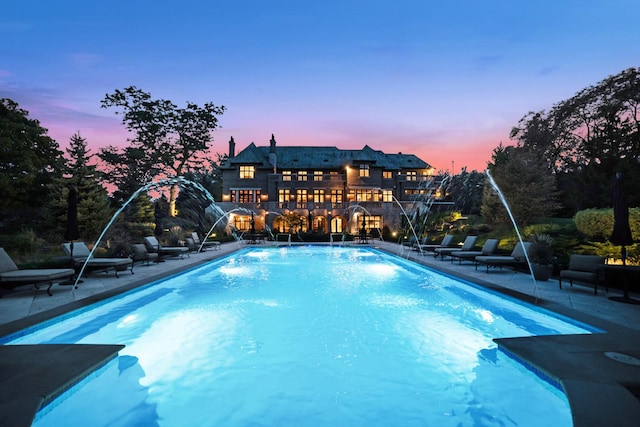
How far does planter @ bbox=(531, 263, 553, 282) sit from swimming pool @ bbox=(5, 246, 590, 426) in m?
1.95

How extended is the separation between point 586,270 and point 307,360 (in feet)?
24.2

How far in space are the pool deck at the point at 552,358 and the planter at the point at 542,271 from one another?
6.04ft

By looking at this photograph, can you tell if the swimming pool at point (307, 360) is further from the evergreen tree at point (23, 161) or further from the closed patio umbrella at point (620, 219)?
the evergreen tree at point (23, 161)

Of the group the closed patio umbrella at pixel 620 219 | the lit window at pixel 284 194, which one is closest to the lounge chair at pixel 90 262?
the closed patio umbrella at pixel 620 219

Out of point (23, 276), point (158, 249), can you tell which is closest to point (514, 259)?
point (23, 276)

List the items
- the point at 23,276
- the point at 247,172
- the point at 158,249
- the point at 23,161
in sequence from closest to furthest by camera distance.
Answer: the point at 23,276
the point at 158,249
the point at 23,161
the point at 247,172

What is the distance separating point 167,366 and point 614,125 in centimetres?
3541

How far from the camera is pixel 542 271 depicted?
9.66m

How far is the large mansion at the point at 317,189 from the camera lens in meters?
41.1

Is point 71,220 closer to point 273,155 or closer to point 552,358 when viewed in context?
point 552,358

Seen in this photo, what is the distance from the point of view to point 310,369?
506 centimetres

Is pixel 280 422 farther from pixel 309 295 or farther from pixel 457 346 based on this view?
pixel 309 295

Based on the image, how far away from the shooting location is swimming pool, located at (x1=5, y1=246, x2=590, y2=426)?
3.88 metres

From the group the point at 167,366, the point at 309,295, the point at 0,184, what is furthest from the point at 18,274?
the point at 0,184
